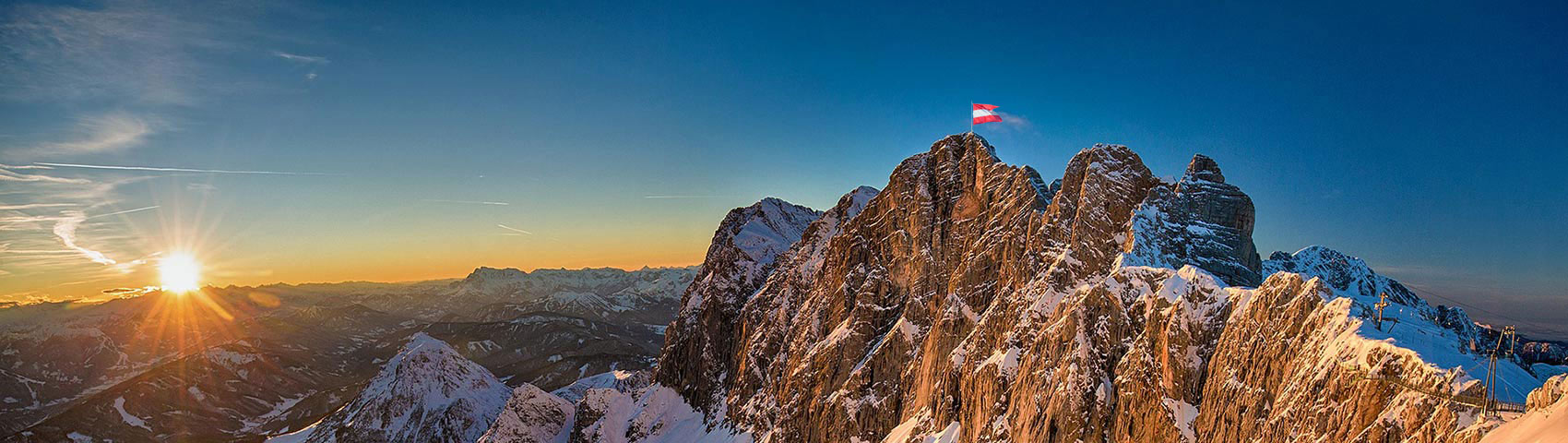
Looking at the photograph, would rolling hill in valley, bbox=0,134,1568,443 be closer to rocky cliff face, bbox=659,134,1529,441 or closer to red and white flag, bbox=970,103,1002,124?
rocky cliff face, bbox=659,134,1529,441

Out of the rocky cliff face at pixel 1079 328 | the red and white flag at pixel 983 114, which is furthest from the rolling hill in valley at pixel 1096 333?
the red and white flag at pixel 983 114

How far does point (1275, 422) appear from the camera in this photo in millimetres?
51656

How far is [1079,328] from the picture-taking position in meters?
81.2

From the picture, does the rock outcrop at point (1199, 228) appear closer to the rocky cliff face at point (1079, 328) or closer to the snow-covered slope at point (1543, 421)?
the rocky cliff face at point (1079, 328)

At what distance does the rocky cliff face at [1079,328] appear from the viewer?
49094mm

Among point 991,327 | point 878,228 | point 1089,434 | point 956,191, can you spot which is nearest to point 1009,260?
point 991,327

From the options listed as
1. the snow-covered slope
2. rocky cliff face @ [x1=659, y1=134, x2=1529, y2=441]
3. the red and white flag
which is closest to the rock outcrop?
rocky cliff face @ [x1=659, y1=134, x2=1529, y2=441]

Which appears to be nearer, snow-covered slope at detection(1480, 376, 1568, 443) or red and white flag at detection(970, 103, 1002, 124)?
snow-covered slope at detection(1480, 376, 1568, 443)

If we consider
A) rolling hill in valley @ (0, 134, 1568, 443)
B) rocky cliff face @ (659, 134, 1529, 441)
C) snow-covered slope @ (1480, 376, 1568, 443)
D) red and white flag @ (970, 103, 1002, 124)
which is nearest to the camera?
snow-covered slope @ (1480, 376, 1568, 443)

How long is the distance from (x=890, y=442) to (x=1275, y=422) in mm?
72148

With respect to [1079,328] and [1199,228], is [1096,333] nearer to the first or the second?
[1079,328]

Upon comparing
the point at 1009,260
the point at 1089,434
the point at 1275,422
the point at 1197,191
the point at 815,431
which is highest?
the point at 1197,191

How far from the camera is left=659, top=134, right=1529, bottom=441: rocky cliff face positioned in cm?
4909

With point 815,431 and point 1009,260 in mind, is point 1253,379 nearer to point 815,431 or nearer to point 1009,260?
point 1009,260
